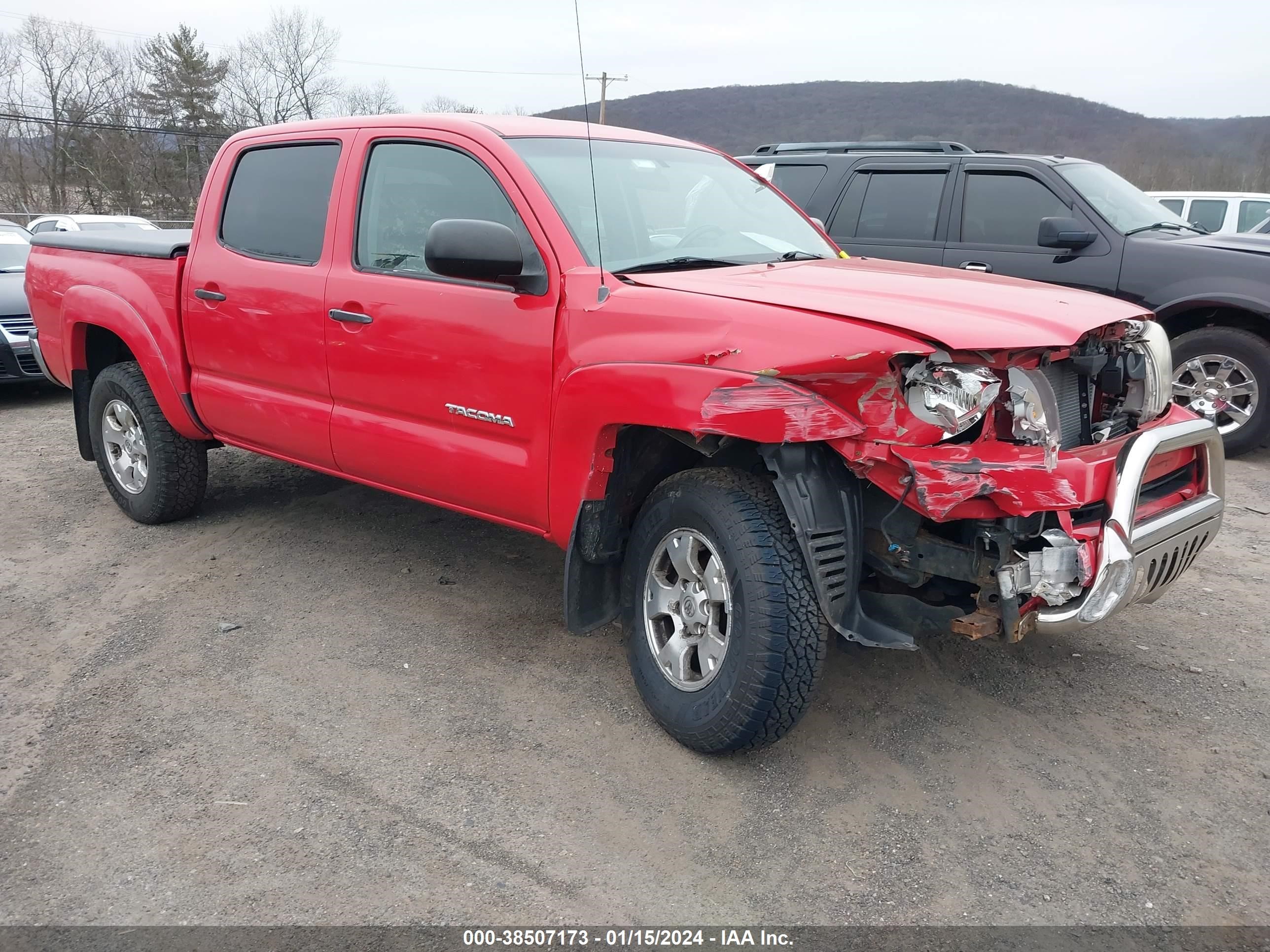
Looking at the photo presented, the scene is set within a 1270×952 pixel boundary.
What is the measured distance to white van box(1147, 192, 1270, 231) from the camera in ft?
39.7

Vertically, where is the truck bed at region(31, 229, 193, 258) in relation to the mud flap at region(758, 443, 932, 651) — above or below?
above

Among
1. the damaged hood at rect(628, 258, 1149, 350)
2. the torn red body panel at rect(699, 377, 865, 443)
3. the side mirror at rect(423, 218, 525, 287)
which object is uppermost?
the side mirror at rect(423, 218, 525, 287)

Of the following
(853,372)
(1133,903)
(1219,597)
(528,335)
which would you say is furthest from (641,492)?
(1219,597)

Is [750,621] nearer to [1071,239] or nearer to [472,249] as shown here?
[472,249]

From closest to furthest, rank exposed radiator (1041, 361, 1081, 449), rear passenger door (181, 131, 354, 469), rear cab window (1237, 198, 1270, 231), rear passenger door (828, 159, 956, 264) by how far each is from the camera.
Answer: exposed radiator (1041, 361, 1081, 449) → rear passenger door (181, 131, 354, 469) → rear passenger door (828, 159, 956, 264) → rear cab window (1237, 198, 1270, 231)

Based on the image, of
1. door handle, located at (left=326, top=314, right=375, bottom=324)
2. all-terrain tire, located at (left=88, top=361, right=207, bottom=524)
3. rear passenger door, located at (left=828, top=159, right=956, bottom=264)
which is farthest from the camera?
rear passenger door, located at (left=828, top=159, right=956, bottom=264)

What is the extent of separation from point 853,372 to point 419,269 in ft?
6.02

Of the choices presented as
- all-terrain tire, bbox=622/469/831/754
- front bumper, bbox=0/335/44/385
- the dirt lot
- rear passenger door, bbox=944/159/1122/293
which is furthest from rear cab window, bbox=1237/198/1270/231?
front bumper, bbox=0/335/44/385

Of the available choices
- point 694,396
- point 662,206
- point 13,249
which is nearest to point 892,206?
point 662,206

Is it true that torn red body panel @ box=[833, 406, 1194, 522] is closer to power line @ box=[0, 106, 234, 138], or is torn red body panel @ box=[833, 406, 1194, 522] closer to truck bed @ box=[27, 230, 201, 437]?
truck bed @ box=[27, 230, 201, 437]

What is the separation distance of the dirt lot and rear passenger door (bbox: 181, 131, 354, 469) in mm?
751

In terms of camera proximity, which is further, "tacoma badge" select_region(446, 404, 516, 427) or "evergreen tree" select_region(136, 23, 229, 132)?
"evergreen tree" select_region(136, 23, 229, 132)

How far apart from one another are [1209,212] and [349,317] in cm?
1232

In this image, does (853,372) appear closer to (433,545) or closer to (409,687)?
(409,687)
